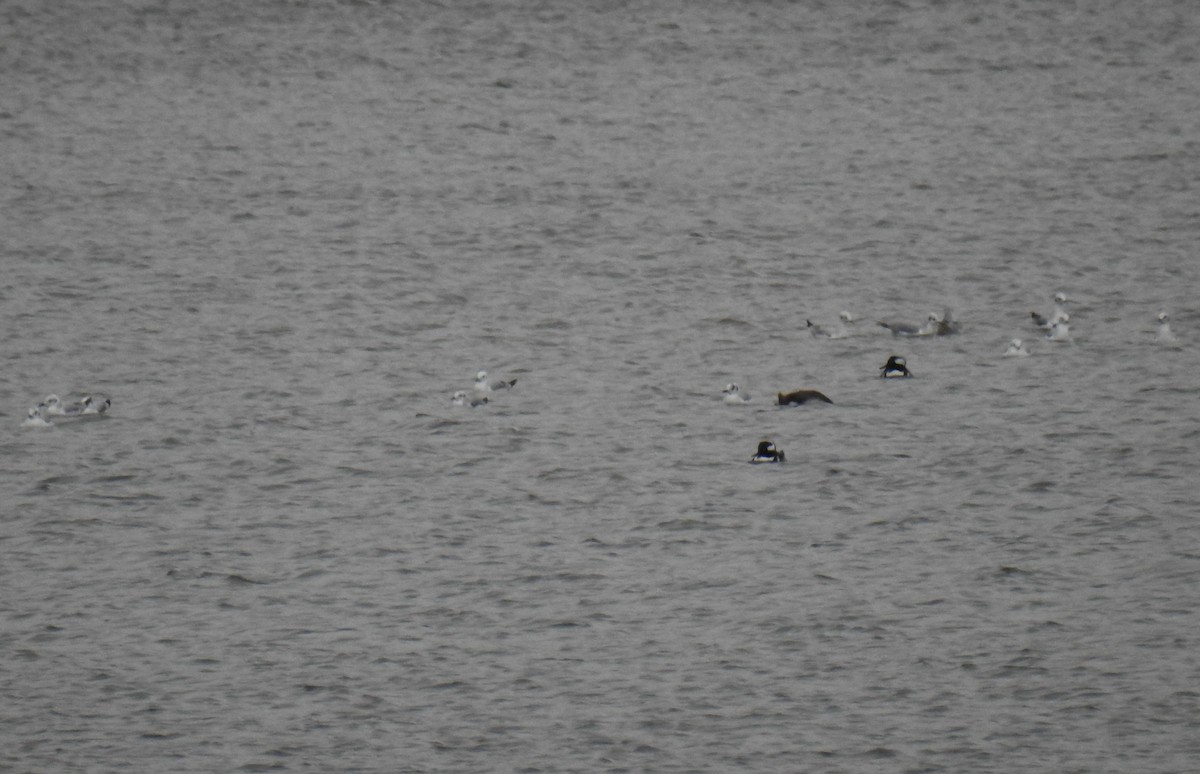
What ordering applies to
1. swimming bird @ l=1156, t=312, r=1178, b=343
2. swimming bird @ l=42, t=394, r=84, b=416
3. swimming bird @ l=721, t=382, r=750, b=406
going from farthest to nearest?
swimming bird @ l=1156, t=312, r=1178, b=343 < swimming bird @ l=721, t=382, r=750, b=406 < swimming bird @ l=42, t=394, r=84, b=416

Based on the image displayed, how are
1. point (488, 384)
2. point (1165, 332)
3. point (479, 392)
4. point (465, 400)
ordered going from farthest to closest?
point (1165, 332), point (488, 384), point (479, 392), point (465, 400)

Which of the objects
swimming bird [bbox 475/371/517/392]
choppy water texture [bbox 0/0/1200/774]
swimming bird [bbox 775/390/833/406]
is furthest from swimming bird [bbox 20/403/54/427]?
swimming bird [bbox 775/390/833/406]

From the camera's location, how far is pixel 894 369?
84.1 ft

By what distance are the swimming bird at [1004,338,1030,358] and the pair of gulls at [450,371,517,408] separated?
6.73 m

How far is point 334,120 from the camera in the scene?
127 ft

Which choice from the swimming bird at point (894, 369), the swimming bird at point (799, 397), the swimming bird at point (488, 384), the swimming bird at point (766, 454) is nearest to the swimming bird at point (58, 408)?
the swimming bird at point (488, 384)

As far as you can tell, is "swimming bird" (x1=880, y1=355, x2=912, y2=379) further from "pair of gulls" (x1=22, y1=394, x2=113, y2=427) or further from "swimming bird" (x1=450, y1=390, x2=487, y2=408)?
"pair of gulls" (x1=22, y1=394, x2=113, y2=427)

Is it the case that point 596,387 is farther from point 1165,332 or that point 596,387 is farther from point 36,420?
point 1165,332

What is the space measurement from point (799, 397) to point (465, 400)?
14.0ft

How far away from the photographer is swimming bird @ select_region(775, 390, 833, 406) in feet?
80.3

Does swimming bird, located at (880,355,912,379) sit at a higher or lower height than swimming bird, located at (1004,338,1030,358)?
lower

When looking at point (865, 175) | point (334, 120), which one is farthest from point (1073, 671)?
point (334, 120)

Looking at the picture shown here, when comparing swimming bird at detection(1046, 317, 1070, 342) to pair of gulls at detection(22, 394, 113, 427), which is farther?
swimming bird at detection(1046, 317, 1070, 342)

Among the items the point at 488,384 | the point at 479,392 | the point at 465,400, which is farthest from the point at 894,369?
the point at 465,400
